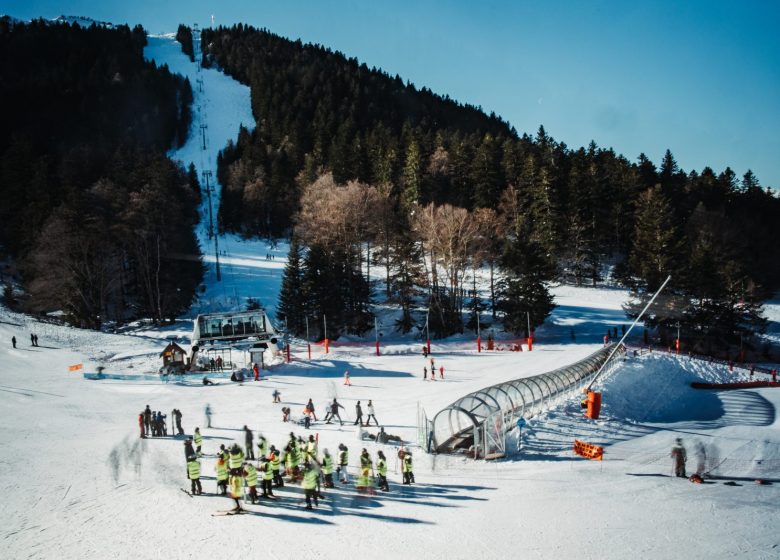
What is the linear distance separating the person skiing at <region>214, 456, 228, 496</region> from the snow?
32cm

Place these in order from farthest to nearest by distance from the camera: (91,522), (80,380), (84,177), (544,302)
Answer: (84,177)
(544,302)
(80,380)
(91,522)

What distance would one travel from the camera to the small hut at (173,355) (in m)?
29.8

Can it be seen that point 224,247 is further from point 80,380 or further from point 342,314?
point 80,380

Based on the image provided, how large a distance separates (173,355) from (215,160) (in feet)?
299

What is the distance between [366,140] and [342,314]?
162ft

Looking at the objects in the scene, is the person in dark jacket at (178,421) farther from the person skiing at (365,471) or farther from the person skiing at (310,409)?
the person skiing at (365,471)

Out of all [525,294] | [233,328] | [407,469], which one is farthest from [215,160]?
[407,469]

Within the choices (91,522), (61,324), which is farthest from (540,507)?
(61,324)

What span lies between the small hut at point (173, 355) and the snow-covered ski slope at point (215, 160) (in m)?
19.0

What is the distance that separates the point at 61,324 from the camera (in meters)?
41.4

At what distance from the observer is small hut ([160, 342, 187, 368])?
97.6ft

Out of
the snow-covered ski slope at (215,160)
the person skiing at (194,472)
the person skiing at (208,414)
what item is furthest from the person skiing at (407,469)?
the snow-covered ski slope at (215,160)

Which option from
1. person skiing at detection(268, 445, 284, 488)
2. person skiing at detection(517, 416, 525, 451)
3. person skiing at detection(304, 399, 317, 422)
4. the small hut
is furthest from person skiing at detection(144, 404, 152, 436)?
person skiing at detection(517, 416, 525, 451)

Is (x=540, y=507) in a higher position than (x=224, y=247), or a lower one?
lower
